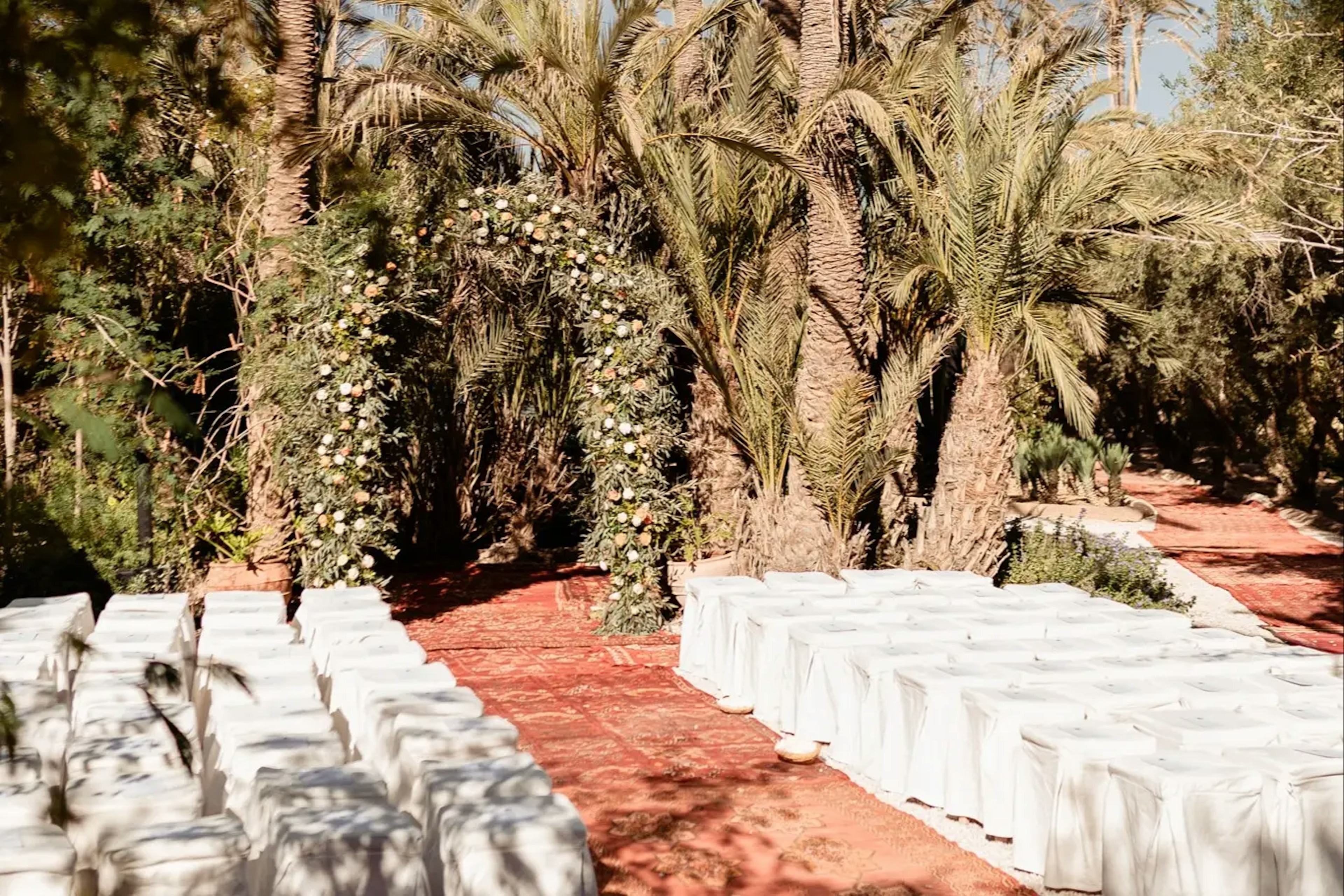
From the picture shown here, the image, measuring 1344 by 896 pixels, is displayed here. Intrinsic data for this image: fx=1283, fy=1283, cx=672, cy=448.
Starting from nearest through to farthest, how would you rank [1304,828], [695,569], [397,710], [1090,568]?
1. [1304,828]
2. [397,710]
3. [695,569]
4. [1090,568]

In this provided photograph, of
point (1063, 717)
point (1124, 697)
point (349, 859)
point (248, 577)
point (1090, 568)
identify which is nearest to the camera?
point (349, 859)

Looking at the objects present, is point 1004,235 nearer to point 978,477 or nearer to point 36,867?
point 978,477

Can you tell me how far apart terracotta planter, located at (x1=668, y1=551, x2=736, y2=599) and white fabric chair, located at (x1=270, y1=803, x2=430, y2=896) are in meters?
7.25

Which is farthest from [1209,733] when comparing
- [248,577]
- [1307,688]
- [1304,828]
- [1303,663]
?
[248,577]

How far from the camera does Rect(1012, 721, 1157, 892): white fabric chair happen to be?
17.2ft

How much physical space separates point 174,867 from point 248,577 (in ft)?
24.2

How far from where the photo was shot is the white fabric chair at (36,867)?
3625 millimetres

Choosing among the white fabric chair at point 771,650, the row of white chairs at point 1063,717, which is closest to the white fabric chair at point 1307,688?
the row of white chairs at point 1063,717

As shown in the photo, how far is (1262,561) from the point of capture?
1683 cm

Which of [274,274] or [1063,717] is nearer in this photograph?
[1063,717]

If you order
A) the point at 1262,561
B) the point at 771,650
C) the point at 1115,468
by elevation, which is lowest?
the point at 1262,561

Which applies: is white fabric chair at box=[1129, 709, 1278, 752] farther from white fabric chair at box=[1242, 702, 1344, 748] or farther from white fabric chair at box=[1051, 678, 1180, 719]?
white fabric chair at box=[1051, 678, 1180, 719]

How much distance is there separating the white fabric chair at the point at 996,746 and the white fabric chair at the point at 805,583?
2955 millimetres

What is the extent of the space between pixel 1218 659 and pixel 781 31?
9.60m
